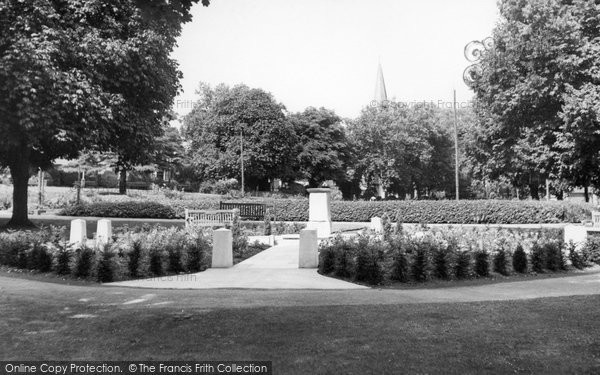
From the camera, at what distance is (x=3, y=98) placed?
1739 cm

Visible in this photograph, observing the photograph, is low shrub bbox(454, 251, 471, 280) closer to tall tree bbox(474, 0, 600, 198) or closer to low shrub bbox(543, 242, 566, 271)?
low shrub bbox(543, 242, 566, 271)

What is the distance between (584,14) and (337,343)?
74.3 ft

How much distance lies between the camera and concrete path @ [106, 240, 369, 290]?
10.2 meters

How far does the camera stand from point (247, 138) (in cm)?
5334

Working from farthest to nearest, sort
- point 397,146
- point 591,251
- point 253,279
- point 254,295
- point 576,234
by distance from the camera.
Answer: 1. point 397,146
2. point 576,234
3. point 591,251
4. point 253,279
5. point 254,295

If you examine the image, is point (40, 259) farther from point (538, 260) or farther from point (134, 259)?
point (538, 260)

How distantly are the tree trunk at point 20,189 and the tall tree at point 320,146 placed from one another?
38564 millimetres

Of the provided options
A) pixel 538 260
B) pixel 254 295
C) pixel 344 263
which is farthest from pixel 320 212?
pixel 254 295

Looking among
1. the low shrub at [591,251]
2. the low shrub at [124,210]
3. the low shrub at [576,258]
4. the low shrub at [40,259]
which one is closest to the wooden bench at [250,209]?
the low shrub at [124,210]

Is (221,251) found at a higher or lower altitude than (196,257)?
higher

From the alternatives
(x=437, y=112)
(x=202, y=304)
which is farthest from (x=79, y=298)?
(x=437, y=112)

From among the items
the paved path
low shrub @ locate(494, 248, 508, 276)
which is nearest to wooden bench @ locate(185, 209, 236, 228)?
the paved path

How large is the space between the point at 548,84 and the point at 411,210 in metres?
11.5

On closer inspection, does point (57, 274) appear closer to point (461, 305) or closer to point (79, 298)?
point (79, 298)
